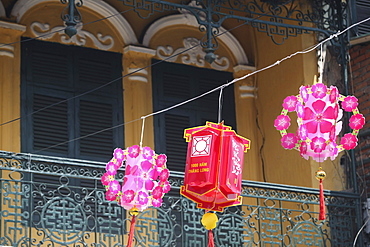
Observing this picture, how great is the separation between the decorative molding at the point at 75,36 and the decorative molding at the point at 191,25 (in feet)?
1.59

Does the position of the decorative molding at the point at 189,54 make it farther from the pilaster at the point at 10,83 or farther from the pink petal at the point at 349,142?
the pink petal at the point at 349,142

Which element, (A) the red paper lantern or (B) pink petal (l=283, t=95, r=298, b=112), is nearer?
(A) the red paper lantern

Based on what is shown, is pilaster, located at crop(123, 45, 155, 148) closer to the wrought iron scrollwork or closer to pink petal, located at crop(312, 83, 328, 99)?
the wrought iron scrollwork

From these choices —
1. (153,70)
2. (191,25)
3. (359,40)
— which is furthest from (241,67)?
(359,40)

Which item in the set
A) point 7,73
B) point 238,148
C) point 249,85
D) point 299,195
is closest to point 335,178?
point 299,195

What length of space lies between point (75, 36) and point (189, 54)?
151 centimetres

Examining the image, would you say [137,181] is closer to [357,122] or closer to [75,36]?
[357,122]

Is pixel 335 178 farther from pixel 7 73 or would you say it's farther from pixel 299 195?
pixel 7 73

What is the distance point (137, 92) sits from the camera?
12.4m

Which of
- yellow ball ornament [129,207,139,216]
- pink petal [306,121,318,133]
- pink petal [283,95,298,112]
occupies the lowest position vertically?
yellow ball ornament [129,207,139,216]

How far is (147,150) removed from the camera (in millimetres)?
10078

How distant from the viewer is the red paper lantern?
9.59 metres

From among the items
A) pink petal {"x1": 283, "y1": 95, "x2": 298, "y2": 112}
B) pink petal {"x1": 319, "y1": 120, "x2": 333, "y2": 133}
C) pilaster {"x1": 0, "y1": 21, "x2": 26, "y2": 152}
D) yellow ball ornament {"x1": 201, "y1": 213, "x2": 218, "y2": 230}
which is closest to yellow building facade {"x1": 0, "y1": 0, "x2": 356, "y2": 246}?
pilaster {"x1": 0, "y1": 21, "x2": 26, "y2": 152}

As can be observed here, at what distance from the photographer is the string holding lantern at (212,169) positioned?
959 centimetres
